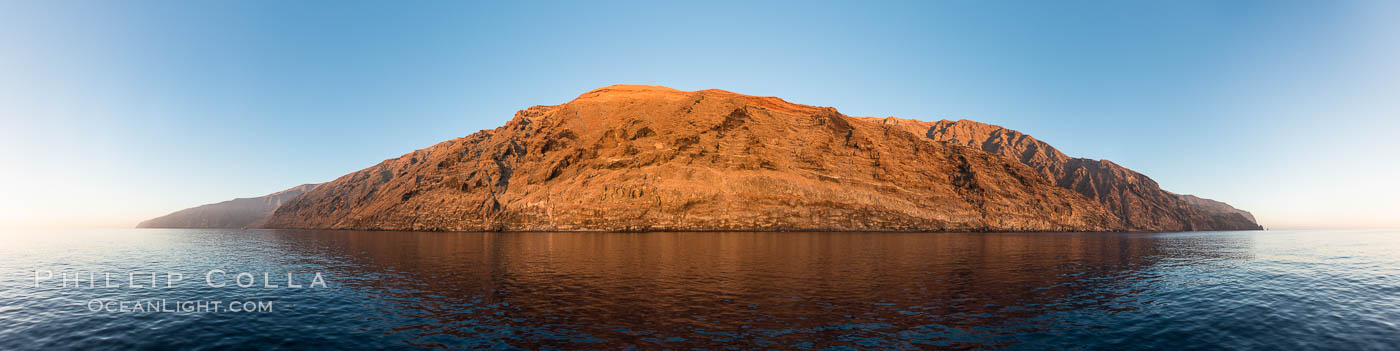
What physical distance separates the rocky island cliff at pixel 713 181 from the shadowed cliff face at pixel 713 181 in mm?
447

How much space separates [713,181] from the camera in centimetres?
15138

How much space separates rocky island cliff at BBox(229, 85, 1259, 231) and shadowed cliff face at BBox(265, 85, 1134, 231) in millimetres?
447

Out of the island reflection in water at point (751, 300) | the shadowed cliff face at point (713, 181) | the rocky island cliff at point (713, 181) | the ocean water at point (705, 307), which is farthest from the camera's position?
the shadowed cliff face at point (713, 181)

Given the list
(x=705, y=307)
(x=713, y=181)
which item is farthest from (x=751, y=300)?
(x=713, y=181)

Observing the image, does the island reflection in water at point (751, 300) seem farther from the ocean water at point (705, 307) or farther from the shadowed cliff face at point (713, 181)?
the shadowed cliff face at point (713, 181)

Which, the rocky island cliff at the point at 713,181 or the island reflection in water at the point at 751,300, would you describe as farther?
the rocky island cliff at the point at 713,181

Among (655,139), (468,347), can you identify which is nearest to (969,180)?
(655,139)

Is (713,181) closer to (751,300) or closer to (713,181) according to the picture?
(713,181)

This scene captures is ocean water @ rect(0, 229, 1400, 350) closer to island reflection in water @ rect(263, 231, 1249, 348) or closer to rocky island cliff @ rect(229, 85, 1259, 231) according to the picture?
island reflection in water @ rect(263, 231, 1249, 348)

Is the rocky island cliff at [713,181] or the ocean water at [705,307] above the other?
the rocky island cliff at [713,181]

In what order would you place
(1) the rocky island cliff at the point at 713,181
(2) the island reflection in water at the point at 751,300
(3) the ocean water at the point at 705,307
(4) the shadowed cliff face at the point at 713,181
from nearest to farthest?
(3) the ocean water at the point at 705,307 < (2) the island reflection in water at the point at 751,300 < (1) the rocky island cliff at the point at 713,181 < (4) the shadowed cliff face at the point at 713,181

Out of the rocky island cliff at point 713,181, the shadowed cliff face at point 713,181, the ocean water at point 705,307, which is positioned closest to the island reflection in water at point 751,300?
the ocean water at point 705,307

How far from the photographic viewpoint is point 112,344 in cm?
1805

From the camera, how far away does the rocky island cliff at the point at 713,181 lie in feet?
484
